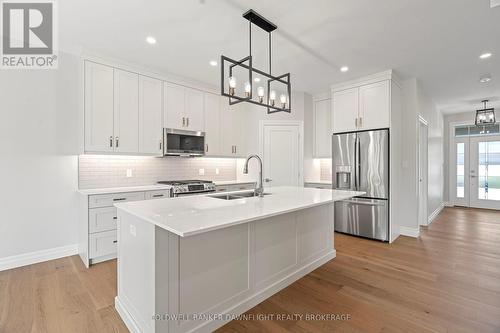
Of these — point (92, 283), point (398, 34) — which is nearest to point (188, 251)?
point (92, 283)

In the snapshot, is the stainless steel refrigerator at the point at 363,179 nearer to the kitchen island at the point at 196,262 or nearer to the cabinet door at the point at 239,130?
the cabinet door at the point at 239,130

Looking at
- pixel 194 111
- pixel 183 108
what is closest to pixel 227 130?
pixel 194 111

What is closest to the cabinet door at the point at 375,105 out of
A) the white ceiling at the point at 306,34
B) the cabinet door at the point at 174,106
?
the white ceiling at the point at 306,34

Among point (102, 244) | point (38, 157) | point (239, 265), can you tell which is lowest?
point (102, 244)

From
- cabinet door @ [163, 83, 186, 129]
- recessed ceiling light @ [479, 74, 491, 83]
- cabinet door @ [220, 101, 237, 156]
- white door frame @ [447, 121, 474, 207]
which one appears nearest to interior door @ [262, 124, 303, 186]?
cabinet door @ [220, 101, 237, 156]

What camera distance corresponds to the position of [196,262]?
1.78 meters

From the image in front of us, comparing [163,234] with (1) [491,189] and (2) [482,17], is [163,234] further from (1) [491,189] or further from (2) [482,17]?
(1) [491,189]

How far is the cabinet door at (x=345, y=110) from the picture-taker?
434 centimetres

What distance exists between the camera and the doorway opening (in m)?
6.55

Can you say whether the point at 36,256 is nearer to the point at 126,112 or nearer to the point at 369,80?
the point at 126,112

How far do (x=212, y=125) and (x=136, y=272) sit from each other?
334 cm

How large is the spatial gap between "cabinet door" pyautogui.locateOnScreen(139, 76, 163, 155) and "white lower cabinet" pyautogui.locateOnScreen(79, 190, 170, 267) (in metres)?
0.92

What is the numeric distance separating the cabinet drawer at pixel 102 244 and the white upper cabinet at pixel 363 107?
409cm

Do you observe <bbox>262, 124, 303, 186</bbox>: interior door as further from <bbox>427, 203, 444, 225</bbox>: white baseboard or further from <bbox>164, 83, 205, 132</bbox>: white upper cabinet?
<bbox>427, 203, 444, 225</bbox>: white baseboard
